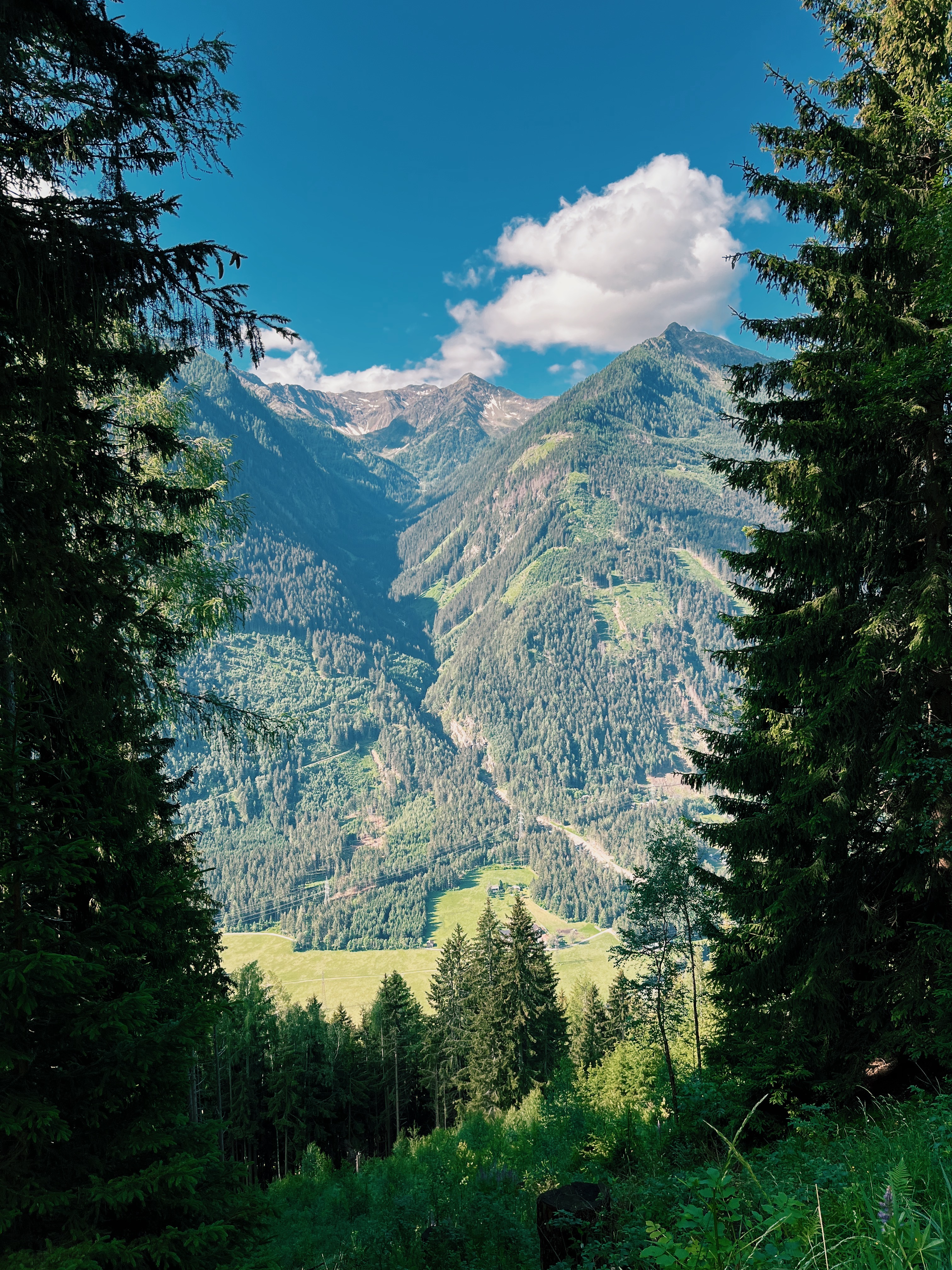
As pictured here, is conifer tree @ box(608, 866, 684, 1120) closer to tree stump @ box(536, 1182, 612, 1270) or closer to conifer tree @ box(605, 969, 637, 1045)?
conifer tree @ box(605, 969, 637, 1045)

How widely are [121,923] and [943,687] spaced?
28.3ft

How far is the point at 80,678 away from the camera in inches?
176

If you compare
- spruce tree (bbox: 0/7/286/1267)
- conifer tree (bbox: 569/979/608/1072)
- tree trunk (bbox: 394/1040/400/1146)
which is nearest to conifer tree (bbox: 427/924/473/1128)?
tree trunk (bbox: 394/1040/400/1146)

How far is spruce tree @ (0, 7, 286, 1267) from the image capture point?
11.5 ft

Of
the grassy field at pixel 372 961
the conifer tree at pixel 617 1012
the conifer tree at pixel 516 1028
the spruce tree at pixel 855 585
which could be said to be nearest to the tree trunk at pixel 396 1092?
the conifer tree at pixel 516 1028

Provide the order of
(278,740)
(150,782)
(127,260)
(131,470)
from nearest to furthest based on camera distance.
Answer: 1. (127,260)
2. (150,782)
3. (131,470)
4. (278,740)

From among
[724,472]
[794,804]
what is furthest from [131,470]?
[794,804]

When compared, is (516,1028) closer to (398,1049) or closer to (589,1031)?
(589,1031)

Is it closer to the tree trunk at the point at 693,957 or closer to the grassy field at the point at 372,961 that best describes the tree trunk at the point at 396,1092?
the tree trunk at the point at 693,957

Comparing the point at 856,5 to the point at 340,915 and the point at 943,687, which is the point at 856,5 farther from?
the point at 340,915

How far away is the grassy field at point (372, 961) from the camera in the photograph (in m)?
136

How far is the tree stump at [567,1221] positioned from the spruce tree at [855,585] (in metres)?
2.87

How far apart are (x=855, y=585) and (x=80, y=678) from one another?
29.1 ft

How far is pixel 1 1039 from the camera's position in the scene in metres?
3.51
